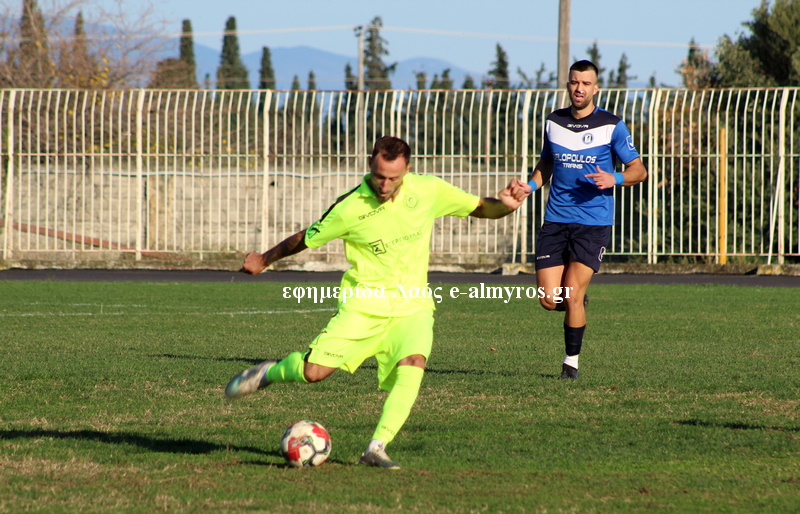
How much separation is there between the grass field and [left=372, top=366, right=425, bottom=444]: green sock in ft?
0.62

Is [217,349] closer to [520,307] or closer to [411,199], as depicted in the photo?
[411,199]

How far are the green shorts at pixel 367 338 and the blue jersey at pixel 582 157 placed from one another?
9.82 feet

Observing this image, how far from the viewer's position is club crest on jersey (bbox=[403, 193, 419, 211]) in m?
4.85

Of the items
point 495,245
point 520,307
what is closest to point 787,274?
point 495,245

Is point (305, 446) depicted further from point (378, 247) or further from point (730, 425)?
point (730, 425)

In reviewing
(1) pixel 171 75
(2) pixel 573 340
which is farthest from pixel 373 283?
(1) pixel 171 75

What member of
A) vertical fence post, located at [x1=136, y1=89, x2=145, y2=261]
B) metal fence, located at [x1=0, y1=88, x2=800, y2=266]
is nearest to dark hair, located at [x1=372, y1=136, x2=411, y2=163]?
metal fence, located at [x1=0, y1=88, x2=800, y2=266]

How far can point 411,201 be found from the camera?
16.0 feet

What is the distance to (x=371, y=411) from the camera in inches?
232

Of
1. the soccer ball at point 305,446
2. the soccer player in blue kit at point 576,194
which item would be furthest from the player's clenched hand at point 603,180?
the soccer ball at point 305,446

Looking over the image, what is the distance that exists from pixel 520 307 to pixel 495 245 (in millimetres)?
6037

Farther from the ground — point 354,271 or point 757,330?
point 354,271

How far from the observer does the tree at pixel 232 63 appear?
80.7 metres

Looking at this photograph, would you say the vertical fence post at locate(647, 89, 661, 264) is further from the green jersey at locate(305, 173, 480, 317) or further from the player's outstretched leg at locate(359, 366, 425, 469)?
the player's outstretched leg at locate(359, 366, 425, 469)
